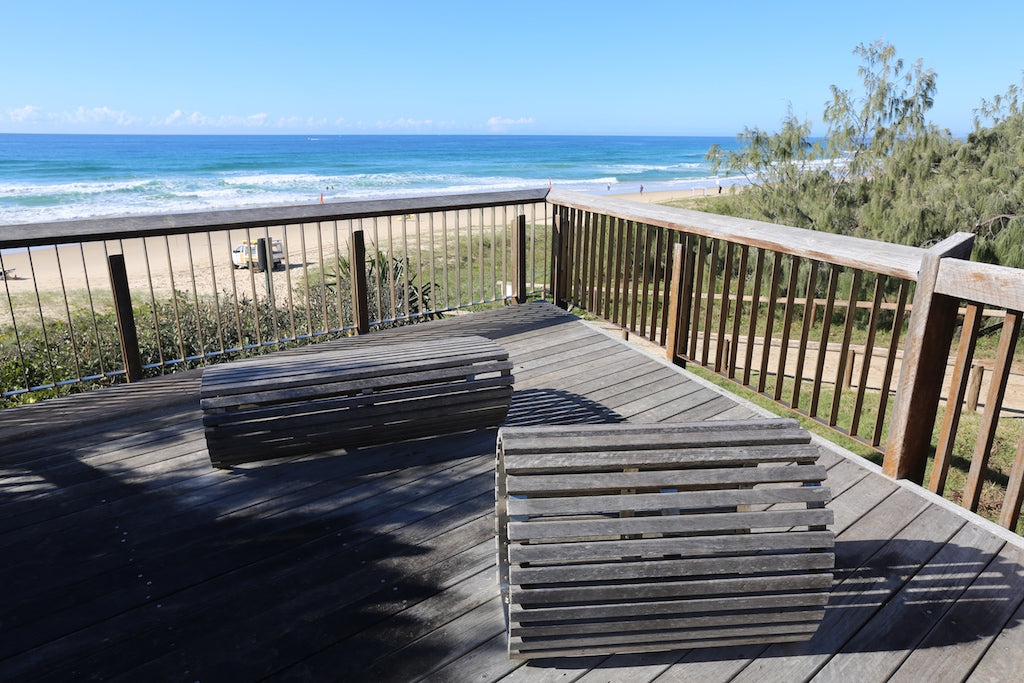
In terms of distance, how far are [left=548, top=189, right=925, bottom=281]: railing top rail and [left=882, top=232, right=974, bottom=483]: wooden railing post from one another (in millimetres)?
106

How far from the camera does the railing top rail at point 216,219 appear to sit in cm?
347

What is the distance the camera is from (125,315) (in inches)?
151

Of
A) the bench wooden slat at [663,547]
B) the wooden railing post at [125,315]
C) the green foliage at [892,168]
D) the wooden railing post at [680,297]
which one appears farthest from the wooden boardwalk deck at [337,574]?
the green foliage at [892,168]

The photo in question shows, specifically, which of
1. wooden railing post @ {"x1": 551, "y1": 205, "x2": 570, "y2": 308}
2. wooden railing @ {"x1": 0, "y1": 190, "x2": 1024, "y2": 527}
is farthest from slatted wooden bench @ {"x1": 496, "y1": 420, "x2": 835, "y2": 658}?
wooden railing post @ {"x1": 551, "y1": 205, "x2": 570, "y2": 308}

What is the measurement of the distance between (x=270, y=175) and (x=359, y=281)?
39.8 meters

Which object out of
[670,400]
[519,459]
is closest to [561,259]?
[670,400]

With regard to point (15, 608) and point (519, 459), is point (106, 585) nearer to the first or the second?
point (15, 608)

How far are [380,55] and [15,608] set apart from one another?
275 feet

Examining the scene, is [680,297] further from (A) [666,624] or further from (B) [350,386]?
(A) [666,624]

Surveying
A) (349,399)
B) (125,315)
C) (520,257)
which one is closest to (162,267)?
(520,257)

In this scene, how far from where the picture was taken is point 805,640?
1.90 m

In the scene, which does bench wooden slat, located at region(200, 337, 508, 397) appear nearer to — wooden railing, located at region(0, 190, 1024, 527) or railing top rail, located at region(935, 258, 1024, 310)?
wooden railing, located at region(0, 190, 1024, 527)

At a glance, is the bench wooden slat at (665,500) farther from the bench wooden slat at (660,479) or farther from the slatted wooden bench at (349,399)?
the slatted wooden bench at (349,399)

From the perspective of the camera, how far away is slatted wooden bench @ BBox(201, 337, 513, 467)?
111 inches
